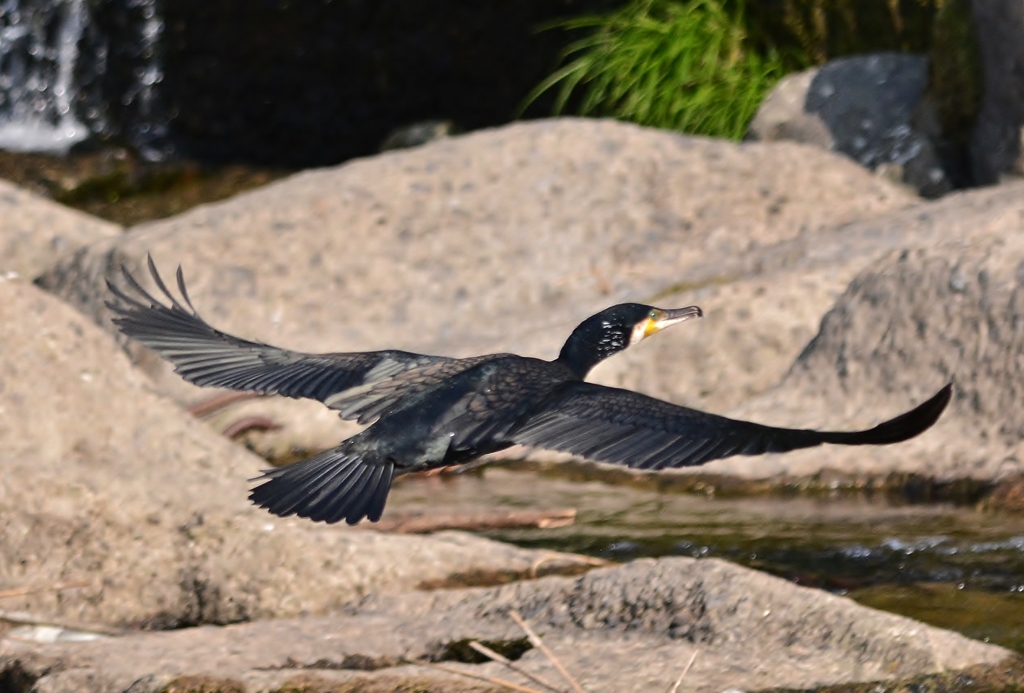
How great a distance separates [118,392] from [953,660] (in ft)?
8.74

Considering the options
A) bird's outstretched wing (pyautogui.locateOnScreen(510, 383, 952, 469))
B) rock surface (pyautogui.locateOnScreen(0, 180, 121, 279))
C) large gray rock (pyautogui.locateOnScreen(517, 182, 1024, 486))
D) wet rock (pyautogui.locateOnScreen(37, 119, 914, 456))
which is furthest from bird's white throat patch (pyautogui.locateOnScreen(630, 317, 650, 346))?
rock surface (pyautogui.locateOnScreen(0, 180, 121, 279))

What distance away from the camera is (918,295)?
18.5ft

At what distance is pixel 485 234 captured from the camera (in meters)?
7.25

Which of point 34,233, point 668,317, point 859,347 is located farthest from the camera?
point 34,233

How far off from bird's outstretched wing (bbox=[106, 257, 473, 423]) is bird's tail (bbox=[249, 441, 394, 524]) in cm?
25

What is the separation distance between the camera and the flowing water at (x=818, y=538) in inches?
168

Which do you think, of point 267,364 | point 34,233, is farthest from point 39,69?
point 267,364

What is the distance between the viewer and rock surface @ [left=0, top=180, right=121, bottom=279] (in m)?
7.41

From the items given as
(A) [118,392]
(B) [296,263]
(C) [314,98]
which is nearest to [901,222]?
(B) [296,263]

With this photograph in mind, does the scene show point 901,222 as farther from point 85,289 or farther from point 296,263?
point 85,289

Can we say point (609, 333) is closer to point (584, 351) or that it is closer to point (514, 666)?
point (584, 351)

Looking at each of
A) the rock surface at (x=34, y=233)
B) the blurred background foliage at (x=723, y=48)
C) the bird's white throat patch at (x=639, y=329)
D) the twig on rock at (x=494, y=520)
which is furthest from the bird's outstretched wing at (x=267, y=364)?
the blurred background foliage at (x=723, y=48)

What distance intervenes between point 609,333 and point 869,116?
468 cm

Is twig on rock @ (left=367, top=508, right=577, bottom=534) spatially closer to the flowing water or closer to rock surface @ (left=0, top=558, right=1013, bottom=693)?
the flowing water
